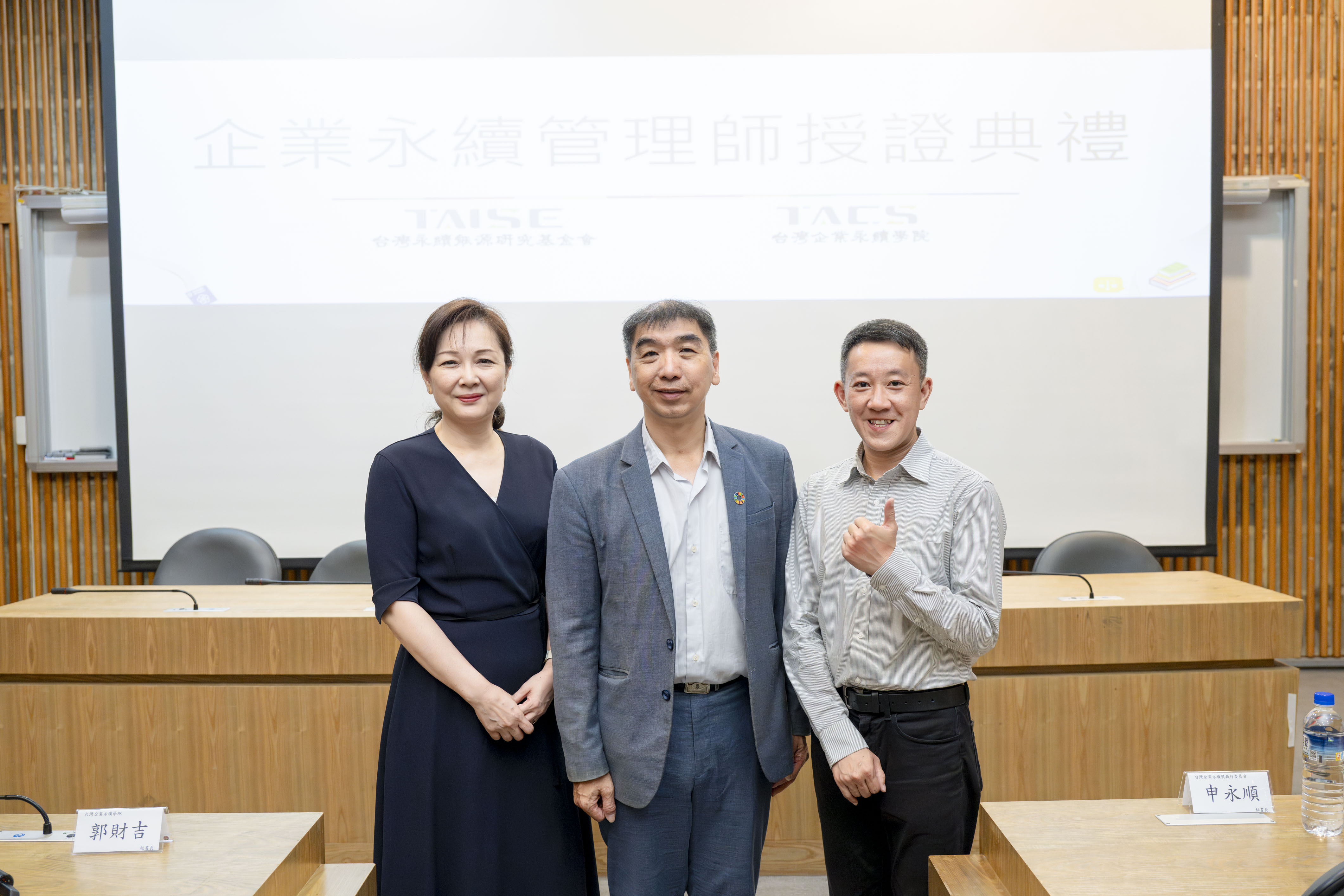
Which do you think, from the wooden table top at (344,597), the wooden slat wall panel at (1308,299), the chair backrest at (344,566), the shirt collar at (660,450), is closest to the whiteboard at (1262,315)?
the wooden slat wall panel at (1308,299)

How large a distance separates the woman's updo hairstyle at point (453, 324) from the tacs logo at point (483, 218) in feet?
6.92

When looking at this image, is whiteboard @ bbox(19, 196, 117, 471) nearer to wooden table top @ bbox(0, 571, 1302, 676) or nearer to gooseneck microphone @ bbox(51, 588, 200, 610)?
gooseneck microphone @ bbox(51, 588, 200, 610)

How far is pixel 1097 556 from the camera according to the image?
139 inches

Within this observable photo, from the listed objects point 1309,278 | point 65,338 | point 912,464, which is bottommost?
point 912,464

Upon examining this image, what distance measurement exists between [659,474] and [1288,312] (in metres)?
4.06

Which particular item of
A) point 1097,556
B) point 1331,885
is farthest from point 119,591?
point 1097,556

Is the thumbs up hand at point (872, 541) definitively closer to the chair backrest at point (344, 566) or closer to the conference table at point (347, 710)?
the conference table at point (347, 710)

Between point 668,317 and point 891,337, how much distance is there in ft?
1.37

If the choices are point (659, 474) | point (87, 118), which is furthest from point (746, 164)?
point (87, 118)

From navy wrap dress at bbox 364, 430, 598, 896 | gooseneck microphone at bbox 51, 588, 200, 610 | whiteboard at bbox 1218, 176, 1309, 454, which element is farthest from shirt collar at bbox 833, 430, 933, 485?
whiteboard at bbox 1218, 176, 1309, 454

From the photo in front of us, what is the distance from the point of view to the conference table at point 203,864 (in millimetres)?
1436

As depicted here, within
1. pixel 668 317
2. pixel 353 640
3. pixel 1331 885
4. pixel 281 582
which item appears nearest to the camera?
pixel 1331 885

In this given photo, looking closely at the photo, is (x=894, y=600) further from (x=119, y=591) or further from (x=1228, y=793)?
(x=119, y=591)

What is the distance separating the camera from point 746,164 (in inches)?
150
